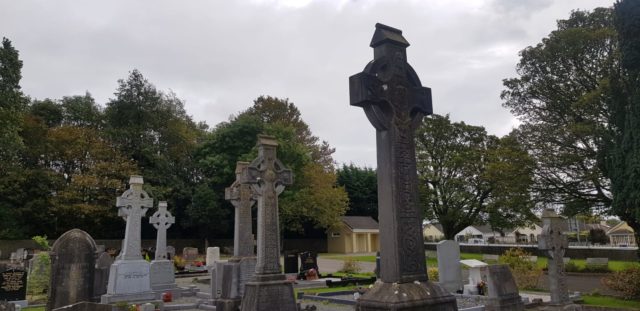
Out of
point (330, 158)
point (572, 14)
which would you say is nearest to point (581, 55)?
point (572, 14)

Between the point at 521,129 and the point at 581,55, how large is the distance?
457cm

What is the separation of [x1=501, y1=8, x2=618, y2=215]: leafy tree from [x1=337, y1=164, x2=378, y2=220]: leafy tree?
98.8ft

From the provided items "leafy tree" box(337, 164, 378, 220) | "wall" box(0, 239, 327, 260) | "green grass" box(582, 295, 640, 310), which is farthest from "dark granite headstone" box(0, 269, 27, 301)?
"leafy tree" box(337, 164, 378, 220)

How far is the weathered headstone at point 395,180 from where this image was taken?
19.0ft

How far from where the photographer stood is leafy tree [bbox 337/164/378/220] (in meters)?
54.5

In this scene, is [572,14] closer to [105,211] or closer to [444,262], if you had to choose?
[444,262]

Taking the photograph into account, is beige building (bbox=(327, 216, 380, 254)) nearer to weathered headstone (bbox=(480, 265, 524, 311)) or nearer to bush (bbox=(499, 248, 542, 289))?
bush (bbox=(499, 248, 542, 289))

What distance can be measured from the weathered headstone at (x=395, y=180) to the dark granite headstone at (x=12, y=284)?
12537 mm

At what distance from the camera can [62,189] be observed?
37031 mm

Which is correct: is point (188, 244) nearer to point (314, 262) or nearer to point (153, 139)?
point (153, 139)

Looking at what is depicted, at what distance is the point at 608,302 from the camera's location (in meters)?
13.8

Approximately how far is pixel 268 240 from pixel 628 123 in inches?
493

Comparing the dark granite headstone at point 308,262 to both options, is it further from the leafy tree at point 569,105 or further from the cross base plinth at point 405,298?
the cross base plinth at point 405,298

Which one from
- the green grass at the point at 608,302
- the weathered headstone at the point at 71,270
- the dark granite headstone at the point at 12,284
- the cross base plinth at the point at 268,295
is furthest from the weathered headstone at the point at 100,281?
the green grass at the point at 608,302
